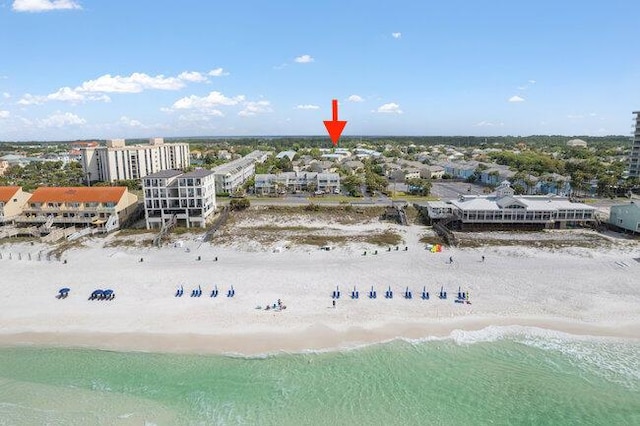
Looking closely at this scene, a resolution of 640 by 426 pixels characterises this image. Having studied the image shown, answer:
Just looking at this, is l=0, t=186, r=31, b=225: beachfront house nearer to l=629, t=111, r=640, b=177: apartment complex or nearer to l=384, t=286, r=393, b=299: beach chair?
l=384, t=286, r=393, b=299: beach chair

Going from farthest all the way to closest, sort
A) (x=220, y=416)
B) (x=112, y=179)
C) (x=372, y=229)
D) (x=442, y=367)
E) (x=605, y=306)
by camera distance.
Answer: (x=112, y=179), (x=372, y=229), (x=605, y=306), (x=442, y=367), (x=220, y=416)

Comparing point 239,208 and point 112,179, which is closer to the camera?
point 239,208

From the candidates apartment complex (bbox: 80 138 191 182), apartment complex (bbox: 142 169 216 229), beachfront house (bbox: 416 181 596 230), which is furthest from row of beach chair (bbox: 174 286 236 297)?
apartment complex (bbox: 80 138 191 182)

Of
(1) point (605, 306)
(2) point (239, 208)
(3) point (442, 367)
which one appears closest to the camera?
(3) point (442, 367)

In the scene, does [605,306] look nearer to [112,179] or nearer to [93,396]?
[93,396]

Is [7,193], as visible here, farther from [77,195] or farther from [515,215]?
[515,215]

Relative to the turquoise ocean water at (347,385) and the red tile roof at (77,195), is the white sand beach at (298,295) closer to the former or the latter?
the turquoise ocean water at (347,385)

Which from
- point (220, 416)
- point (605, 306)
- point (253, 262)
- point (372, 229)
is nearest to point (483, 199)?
point (372, 229)
